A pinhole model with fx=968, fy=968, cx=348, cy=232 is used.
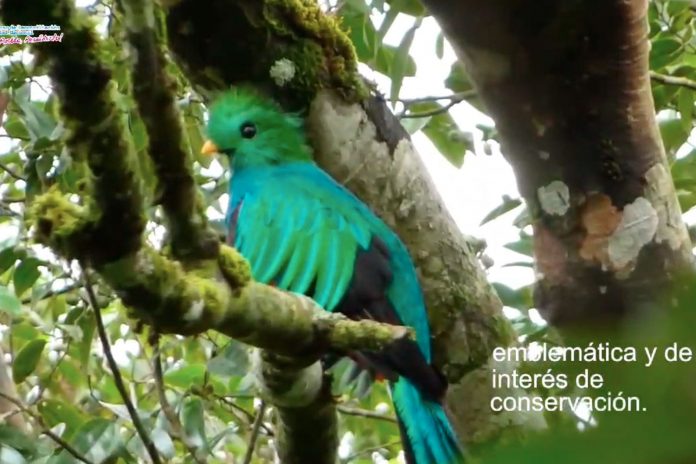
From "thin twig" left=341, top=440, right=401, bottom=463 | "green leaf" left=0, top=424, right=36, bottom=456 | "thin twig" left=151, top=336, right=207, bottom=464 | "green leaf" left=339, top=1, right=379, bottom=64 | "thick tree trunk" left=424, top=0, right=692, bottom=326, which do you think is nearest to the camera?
"thick tree trunk" left=424, top=0, right=692, bottom=326

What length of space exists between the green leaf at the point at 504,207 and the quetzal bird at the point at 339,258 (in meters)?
0.35

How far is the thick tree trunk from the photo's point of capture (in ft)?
4.60

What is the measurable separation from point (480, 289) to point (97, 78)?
1145mm

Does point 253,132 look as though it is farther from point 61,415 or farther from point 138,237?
point 138,237

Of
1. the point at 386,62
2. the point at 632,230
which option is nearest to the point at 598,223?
the point at 632,230

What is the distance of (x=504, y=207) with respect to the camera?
2.01 m

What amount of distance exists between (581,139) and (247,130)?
0.85 m

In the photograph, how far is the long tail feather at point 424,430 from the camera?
1707mm

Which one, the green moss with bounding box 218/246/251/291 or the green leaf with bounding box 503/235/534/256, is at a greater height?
the green leaf with bounding box 503/235/534/256

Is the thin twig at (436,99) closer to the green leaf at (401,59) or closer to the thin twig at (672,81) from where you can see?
the green leaf at (401,59)

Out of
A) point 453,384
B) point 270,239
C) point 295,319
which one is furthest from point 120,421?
point 295,319

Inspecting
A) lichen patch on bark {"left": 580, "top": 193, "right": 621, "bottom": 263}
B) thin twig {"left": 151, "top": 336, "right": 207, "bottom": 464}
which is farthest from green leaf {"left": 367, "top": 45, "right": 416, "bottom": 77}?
thin twig {"left": 151, "top": 336, "right": 207, "bottom": 464}

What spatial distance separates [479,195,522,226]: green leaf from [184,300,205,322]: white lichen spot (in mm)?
1167

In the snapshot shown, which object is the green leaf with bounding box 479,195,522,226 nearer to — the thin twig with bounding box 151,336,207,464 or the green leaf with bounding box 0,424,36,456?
the thin twig with bounding box 151,336,207,464
